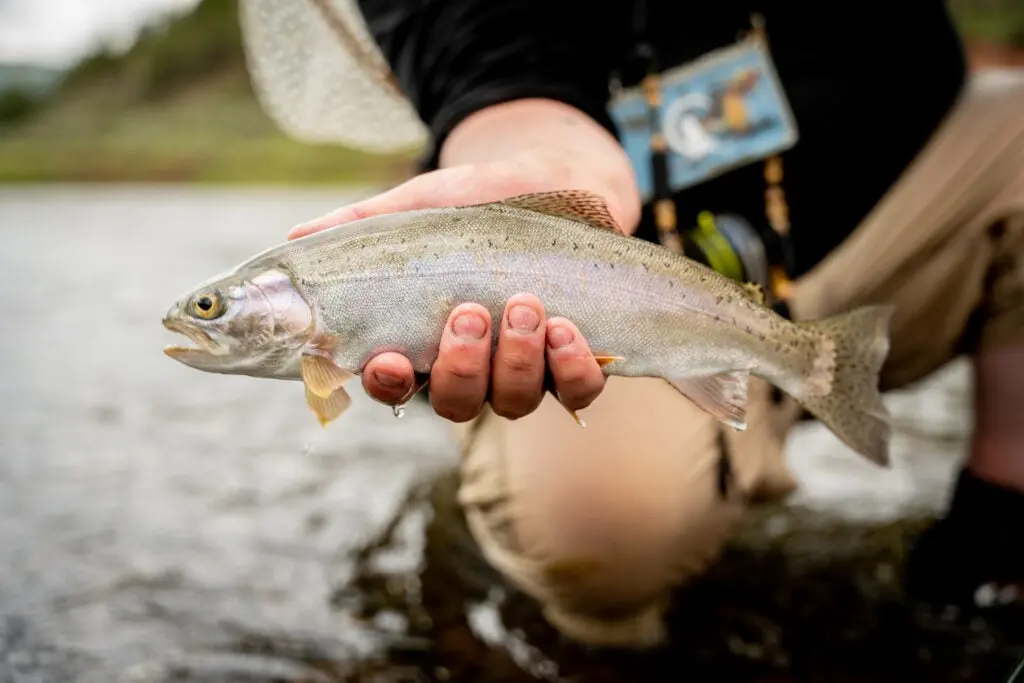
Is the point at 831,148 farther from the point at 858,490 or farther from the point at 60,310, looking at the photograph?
the point at 60,310

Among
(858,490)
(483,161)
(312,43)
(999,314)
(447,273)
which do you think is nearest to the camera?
(447,273)

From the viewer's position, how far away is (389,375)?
1.24m

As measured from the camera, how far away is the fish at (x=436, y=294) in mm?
1251

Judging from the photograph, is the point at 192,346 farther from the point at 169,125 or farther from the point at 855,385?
the point at 169,125

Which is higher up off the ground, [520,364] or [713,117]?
[520,364]

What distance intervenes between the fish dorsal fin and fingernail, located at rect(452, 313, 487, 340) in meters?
0.20

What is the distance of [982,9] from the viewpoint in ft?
99.6

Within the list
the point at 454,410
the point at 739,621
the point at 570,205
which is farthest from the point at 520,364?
the point at 739,621

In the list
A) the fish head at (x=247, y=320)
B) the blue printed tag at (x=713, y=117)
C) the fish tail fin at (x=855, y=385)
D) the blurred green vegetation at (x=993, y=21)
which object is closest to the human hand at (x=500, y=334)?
the fish head at (x=247, y=320)

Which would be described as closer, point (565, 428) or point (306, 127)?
point (565, 428)

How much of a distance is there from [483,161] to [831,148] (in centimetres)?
111

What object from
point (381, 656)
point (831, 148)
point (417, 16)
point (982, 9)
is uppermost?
point (417, 16)

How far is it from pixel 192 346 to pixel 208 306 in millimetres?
65

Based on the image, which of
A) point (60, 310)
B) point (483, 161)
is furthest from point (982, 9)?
point (483, 161)
